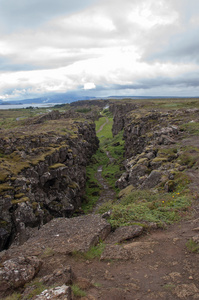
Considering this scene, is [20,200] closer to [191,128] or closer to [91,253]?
[91,253]

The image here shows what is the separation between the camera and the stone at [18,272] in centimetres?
916

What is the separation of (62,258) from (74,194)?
2740 centimetres

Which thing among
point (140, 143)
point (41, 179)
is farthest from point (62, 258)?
point (140, 143)

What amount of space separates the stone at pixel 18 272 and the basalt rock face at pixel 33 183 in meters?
13.8

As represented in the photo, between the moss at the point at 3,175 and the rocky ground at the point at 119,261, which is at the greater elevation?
the moss at the point at 3,175

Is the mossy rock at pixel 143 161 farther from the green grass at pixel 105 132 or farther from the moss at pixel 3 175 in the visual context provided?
the green grass at pixel 105 132

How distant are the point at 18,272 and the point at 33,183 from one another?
2206 centimetres

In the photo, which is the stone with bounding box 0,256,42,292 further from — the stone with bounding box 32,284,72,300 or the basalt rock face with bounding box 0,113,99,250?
the basalt rock face with bounding box 0,113,99,250

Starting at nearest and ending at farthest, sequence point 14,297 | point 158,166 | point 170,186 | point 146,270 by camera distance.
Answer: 1. point 14,297
2. point 146,270
3. point 170,186
4. point 158,166

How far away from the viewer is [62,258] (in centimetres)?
1191

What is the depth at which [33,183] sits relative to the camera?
30.8m

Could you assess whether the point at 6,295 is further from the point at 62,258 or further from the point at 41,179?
the point at 41,179

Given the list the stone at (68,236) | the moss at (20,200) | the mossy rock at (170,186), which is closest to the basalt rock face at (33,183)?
the moss at (20,200)

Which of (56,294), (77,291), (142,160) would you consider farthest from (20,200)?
(142,160)
